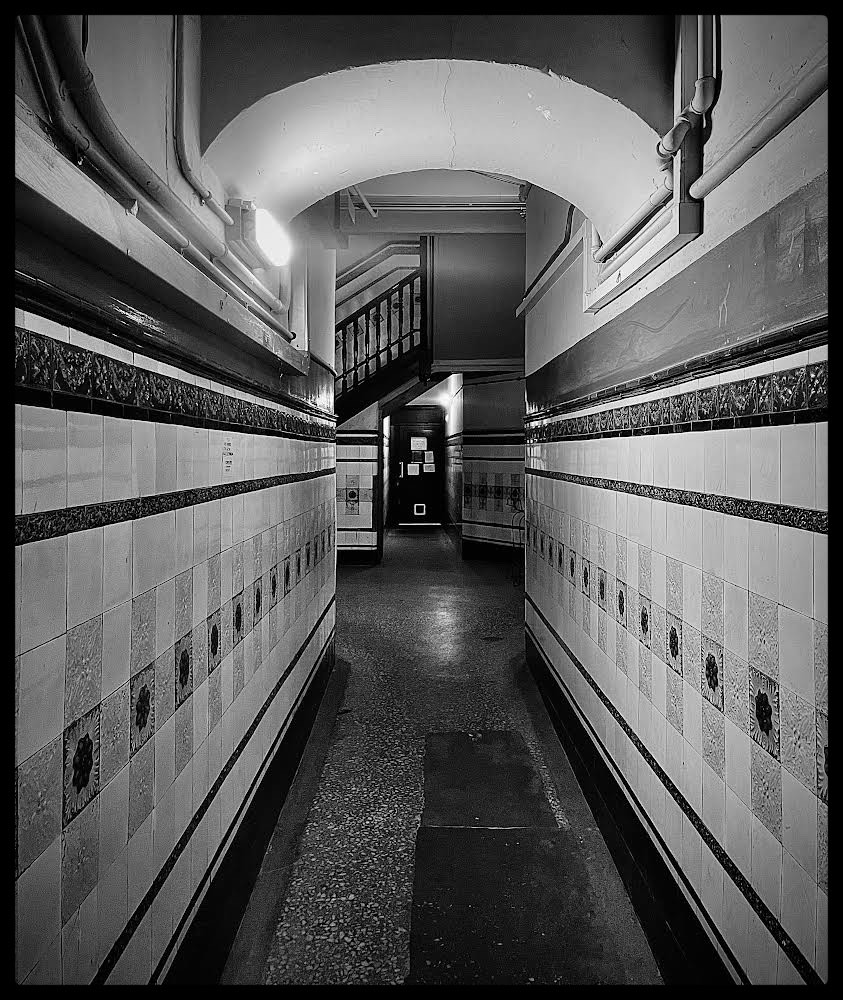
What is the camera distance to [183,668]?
2.12 m

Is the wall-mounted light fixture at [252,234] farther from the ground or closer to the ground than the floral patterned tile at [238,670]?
farther from the ground

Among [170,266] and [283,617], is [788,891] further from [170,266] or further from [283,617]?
[283,617]

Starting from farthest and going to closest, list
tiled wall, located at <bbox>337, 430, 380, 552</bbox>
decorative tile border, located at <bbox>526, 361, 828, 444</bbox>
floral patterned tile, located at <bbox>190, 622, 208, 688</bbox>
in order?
tiled wall, located at <bbox>337, 430, 380, 552</bbox> → floral patterned tile, located at <bbox>190, 622, 208, 688</bbox> → decorative tile border, located at <bbox>526, 361, 828, 444</bbox>

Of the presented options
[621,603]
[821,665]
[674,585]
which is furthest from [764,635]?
[621,603]

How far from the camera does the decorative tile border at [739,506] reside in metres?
1.48

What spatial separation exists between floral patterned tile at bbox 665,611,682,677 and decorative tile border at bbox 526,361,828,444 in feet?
1.83

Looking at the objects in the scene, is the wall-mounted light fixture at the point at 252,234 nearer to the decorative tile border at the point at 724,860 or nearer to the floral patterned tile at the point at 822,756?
the decorative tile border at the point at 724,860

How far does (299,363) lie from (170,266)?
1941mm

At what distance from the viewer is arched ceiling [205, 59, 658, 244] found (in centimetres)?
249

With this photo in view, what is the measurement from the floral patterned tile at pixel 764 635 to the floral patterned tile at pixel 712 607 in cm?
20

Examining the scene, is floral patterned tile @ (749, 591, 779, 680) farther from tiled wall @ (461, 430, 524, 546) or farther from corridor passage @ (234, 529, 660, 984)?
tiled wall @ (461, 430, 524, 546)

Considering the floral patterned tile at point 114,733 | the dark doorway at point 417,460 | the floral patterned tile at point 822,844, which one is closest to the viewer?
the floral patterned tile at point 822,844

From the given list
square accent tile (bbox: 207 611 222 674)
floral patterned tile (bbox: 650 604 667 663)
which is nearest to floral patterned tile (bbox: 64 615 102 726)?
square accent tile (bbox: 207 611 222 674)

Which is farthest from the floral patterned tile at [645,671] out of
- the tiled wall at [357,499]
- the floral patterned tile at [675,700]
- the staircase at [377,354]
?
the tiled wall at [357,499]
